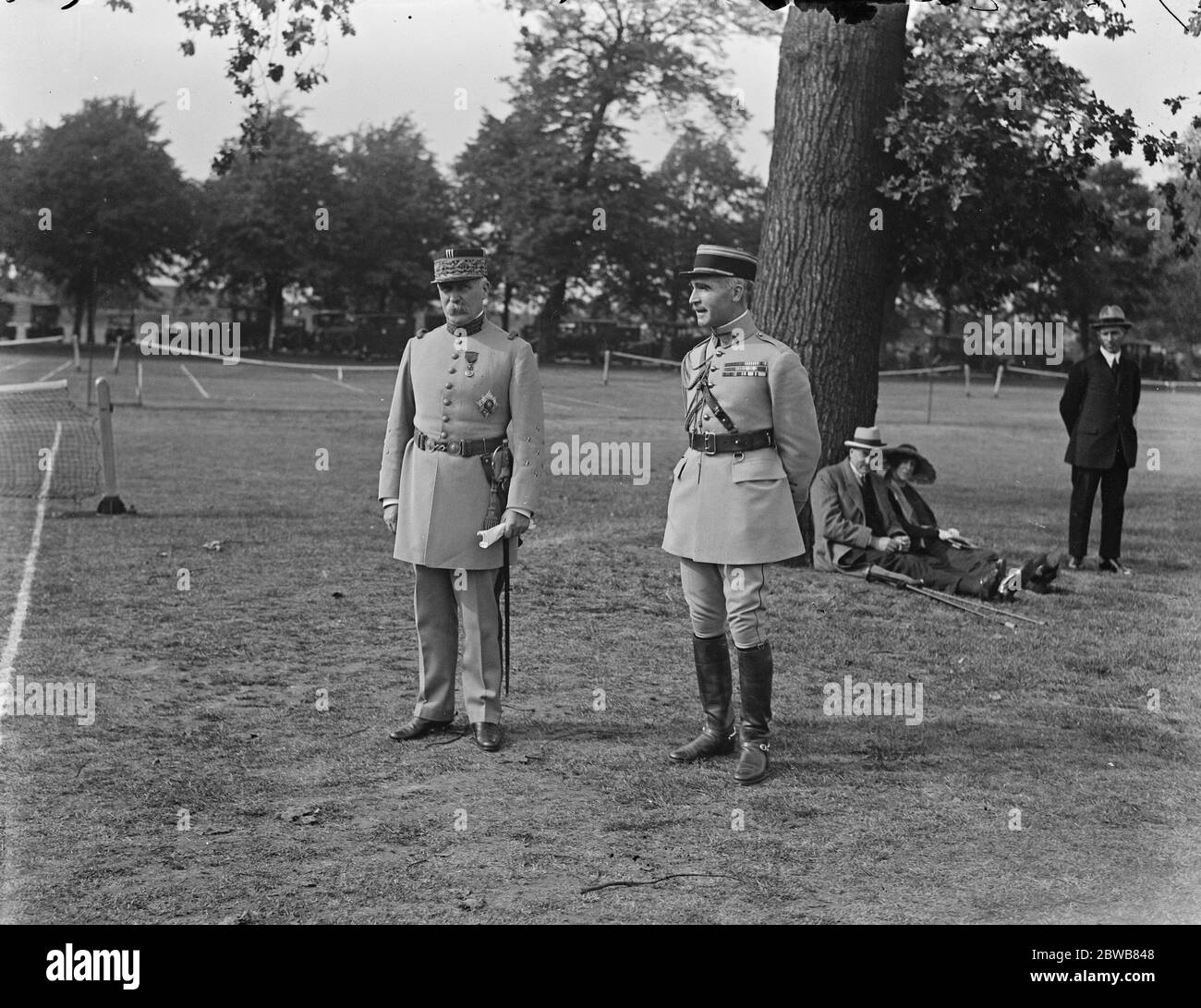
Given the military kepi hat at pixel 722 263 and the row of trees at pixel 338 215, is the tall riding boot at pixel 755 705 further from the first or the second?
the row of trees at pixel 338 215

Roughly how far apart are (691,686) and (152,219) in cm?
4831

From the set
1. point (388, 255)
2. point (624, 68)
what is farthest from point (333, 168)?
point (624, 68)

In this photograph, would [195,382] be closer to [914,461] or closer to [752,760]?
[914,461]

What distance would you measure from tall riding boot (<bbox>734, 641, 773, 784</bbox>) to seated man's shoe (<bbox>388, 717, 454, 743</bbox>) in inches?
53.4

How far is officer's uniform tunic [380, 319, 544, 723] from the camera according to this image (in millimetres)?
6184

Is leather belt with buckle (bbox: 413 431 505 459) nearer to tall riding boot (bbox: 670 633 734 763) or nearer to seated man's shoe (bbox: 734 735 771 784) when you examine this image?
tall riding boot (bbox: 670 633 734 763)

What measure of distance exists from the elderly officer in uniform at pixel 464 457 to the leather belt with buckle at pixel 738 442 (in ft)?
2.31

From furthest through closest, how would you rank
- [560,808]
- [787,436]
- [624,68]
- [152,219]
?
1. [152,219]
2. [624,68]
3. [787,436]
4. [560,808]

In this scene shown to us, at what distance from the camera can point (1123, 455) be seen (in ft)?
39.1

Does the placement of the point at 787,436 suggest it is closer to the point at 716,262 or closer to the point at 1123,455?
the point at 716,262

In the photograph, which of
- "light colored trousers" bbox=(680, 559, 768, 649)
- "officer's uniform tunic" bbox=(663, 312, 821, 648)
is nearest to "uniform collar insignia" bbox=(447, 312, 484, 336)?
"officer's uniform tunic" bbox=(663, 312, 821, 648)

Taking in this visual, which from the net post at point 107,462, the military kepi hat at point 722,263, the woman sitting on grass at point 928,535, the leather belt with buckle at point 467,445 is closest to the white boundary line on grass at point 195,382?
the net post at point 107,462

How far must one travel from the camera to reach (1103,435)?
1191 centimetres
